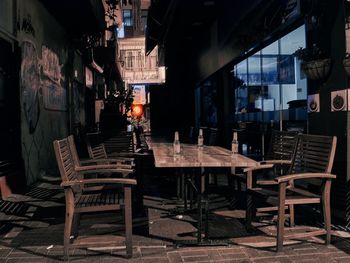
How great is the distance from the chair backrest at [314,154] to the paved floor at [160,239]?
0.70 meters

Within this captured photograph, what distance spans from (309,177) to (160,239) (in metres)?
1.60

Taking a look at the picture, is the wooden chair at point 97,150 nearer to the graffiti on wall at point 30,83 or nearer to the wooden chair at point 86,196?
the wooden chair at point 86,196

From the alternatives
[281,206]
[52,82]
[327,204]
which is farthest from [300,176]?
[52,82]

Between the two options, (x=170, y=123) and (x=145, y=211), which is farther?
(x=170, y=123)

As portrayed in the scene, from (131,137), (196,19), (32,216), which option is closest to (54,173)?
(131,137)

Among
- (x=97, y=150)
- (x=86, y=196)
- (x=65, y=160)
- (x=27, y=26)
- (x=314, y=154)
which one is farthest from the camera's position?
(x=27, y=26)

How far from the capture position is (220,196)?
22.4ft

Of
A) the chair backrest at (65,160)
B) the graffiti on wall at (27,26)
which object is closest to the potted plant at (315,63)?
the chair backrest at (65,160)

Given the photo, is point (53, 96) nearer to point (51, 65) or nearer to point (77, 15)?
point (51, 65)

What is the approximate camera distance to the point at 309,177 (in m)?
4.05

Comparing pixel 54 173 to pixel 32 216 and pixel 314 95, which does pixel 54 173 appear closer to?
pixel 32 216

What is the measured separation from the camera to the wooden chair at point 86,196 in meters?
3.91

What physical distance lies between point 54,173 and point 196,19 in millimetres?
6029

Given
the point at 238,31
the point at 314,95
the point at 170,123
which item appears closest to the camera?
the point at 314,95
